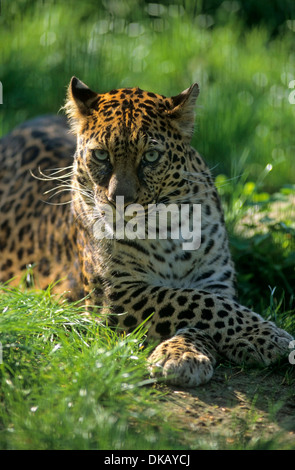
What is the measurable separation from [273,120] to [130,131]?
6.06 meters

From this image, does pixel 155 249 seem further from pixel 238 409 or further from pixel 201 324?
pixel 238 409

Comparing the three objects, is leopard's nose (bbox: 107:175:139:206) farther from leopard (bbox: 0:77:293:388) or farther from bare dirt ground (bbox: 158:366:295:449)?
bare dirt ground (bbox: 158:366:295:449)

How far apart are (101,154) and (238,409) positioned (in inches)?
78.9

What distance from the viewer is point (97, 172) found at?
5.85 m

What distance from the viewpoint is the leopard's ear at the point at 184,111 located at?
19.7 feet

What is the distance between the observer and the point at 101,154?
582 centimetres

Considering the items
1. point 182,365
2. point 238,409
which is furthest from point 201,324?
point 238,409

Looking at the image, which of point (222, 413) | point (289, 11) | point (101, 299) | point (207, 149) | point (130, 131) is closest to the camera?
point (222, 413)

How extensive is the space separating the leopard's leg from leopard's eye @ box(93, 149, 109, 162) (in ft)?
3.21

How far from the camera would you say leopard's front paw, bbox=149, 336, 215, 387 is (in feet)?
17.0

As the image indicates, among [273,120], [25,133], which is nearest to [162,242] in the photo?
[25,133]

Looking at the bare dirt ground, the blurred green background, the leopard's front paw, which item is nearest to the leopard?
the leopard's front paw
